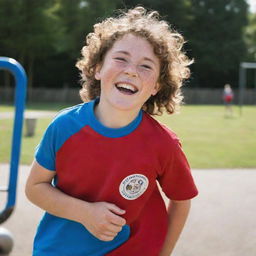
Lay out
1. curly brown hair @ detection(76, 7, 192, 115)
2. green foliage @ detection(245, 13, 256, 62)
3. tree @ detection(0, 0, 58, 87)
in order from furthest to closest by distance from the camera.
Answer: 1. green foliage @ detection(245, 13, 256, 62)
2. tree @ detection(0, 0, 58, 87)
3. curly brown hair @ detection(76, 7, 192, 115)

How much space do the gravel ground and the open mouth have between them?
77.6 inches

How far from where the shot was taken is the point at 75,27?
42969mm

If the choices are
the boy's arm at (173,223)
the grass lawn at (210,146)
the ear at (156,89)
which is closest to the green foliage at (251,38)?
the grass lawn at (210,146)

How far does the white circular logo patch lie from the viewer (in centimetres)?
184

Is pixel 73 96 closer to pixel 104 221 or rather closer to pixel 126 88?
pixel 126 88

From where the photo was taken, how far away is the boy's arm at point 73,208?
1.77 m

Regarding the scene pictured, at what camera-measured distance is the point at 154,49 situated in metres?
2.01

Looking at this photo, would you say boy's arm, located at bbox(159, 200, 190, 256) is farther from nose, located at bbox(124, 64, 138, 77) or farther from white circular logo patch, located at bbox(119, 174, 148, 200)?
nose, located at bbox(124, 64, 138, 77)

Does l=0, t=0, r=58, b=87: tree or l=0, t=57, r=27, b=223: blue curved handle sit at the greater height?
l=0, t=57, r=27, b=223: blue curved handle

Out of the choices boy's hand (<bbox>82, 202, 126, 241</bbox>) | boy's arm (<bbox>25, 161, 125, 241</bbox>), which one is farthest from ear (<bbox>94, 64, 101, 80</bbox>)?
boy's hand (<bbox>82, 202, 126, 241</bbox>)

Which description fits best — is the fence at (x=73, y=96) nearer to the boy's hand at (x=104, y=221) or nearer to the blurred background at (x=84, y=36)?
the blurred background at (x=84, y=36)

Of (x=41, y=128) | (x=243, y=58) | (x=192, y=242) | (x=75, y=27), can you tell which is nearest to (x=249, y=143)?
(x=41, y=128)

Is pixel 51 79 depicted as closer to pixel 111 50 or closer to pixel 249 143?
pixel 249 143

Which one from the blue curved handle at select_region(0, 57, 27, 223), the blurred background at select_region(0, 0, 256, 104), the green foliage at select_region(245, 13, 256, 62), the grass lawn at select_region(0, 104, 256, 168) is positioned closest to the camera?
the blue curved handle at select_region(0, 57, 27, 223)
